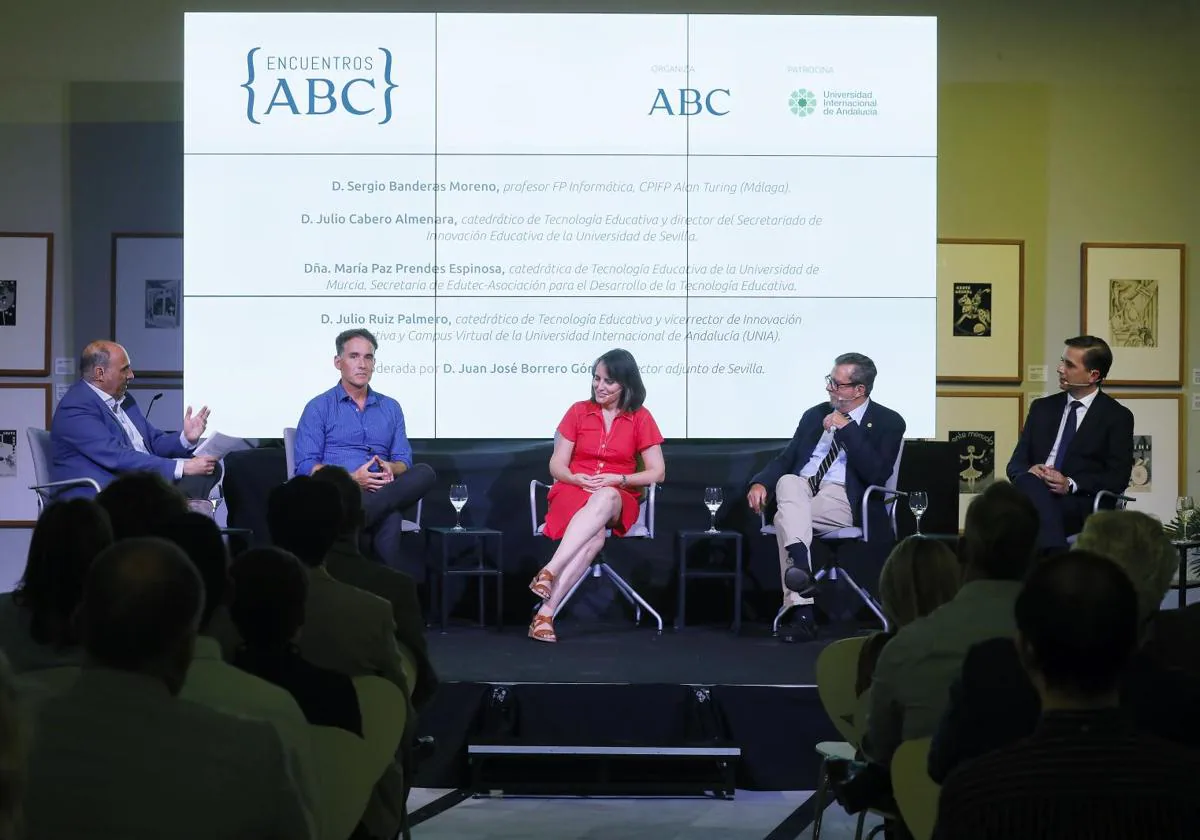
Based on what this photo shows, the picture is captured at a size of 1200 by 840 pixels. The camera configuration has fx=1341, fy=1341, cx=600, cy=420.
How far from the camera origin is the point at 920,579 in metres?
2.53

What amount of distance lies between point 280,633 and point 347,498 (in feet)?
3.47

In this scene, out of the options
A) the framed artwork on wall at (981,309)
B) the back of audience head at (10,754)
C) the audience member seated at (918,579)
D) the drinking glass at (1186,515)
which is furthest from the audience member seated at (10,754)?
the framed artwork on wall at (981,309)

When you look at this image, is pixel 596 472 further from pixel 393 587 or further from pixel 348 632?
pixel 348 632

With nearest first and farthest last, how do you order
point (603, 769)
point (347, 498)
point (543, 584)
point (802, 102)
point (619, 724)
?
1. point (347, 498)
2. point (603, 769)
3. point (619, 724)
4. point (543, 584)
5. point (802, 102)

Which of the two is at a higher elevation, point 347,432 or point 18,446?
point 347,432

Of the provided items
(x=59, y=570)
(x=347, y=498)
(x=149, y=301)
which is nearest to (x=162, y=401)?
(x=149, y=301)

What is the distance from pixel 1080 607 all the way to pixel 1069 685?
3.2 inches

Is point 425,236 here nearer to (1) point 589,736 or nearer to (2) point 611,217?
(2) point 611,217

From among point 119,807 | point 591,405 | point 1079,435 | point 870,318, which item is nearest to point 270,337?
point 591,405

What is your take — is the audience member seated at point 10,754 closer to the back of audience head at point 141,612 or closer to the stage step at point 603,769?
the back of audience head at point 141,612

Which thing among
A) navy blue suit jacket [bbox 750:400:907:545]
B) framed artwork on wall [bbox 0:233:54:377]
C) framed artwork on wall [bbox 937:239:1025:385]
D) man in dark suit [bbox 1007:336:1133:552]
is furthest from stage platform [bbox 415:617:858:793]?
framed artwork on wall [bbox 0:233:54:377]

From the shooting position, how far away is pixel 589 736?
4180 millimetres

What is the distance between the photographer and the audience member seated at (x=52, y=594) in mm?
2141

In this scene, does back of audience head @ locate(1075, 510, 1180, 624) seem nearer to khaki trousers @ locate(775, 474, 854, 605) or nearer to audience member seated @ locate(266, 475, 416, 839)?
audience member seated @ locate(266, 475, 416, 839)
